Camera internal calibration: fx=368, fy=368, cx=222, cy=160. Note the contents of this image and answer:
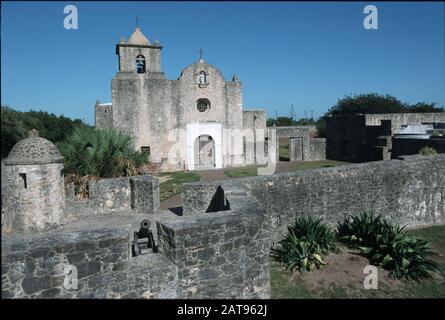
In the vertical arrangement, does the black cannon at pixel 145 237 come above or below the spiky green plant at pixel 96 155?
below

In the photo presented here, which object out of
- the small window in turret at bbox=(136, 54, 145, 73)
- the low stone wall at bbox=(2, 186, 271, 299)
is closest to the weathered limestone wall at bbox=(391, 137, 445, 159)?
the low stone wall at bbox=(2, 186, 271, 299)

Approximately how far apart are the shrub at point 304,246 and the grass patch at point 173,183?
784cm

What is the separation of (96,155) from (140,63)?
13401 mm

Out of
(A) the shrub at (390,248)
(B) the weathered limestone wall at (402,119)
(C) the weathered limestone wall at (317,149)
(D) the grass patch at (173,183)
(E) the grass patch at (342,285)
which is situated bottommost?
(E) the grass patch at (342,285)

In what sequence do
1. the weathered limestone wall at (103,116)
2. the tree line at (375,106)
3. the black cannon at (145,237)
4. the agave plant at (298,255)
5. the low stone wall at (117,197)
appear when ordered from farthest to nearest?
1. the tree line at (375,106)
2. the weathered limestone wall at (103,116)
3. the low stone wall at (117,197)
4. the agave plant at (298,255)
5. the black cannon at (145,237)

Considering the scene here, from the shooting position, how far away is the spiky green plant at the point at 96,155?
13.4 meters

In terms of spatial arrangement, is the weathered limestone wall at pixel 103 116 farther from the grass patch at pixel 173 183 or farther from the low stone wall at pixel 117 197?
the low stone wall at pixel 117 197

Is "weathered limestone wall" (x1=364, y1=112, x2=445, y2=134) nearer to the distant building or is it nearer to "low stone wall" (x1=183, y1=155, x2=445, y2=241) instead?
the distant building

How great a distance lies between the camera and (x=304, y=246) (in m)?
8.41

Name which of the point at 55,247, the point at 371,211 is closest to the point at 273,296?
the point at 55,247

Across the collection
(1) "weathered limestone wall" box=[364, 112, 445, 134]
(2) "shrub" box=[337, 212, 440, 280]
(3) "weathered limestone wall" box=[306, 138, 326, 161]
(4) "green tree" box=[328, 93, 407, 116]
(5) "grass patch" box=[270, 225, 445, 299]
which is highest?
(4) "green tree" box=[328, 93, 407, 116]

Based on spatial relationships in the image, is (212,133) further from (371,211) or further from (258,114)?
(371,211)

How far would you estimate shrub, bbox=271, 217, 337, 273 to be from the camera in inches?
323

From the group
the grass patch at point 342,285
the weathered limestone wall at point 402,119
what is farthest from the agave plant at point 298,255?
the weathered limestone wall at point 402,119
